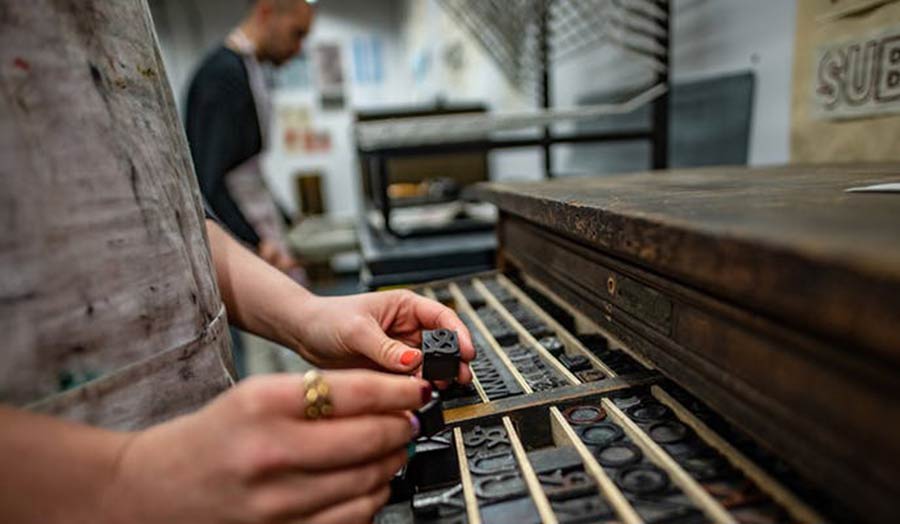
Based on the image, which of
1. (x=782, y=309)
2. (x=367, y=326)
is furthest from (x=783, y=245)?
(x=367, y=326)

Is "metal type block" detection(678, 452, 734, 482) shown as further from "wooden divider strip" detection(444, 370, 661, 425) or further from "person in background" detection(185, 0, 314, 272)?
"person in background" detection(185, 0, 314, 272)

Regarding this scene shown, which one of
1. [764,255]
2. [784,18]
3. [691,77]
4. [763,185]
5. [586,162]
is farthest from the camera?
[586,162]

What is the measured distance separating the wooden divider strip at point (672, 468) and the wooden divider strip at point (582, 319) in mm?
88

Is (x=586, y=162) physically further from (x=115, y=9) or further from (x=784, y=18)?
(x=115, y=9)

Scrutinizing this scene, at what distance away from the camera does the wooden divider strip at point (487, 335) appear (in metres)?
0.69

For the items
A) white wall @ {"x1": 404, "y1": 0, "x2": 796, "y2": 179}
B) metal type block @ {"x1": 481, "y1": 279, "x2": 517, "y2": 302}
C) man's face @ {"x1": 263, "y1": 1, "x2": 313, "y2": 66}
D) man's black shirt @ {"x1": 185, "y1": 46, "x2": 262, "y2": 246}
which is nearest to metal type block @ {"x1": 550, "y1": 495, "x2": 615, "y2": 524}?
metal type block @ {"x1": 481, "y1": 279, "x2": 517, "y2": 302}

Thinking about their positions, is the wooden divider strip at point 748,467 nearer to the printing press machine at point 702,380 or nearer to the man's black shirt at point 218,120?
the printing press machine at point 702,380

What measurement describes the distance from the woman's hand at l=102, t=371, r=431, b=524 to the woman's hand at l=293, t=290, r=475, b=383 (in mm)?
276

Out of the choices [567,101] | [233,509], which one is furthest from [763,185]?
[567,101]

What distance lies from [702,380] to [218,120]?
1.91m

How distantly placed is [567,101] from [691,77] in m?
1.17

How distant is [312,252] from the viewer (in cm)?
372

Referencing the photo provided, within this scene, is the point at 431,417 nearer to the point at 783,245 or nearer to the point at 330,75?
the point at 783,245

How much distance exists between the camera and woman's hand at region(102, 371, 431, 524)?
1.27ft
